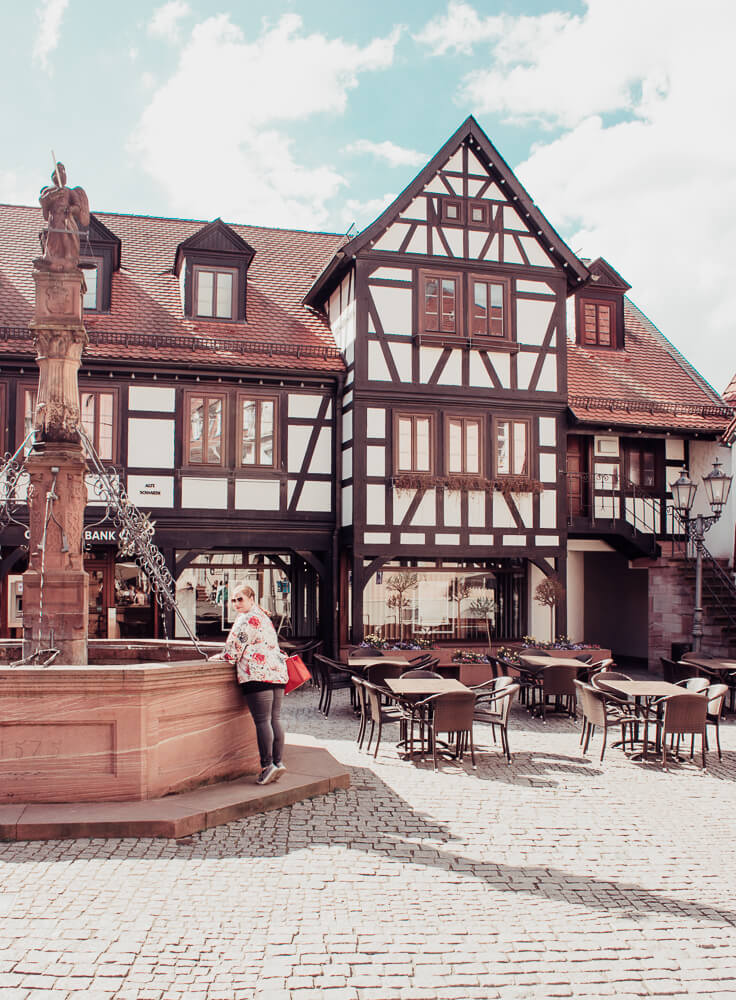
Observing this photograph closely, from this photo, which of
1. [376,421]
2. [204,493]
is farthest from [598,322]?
[204,493]

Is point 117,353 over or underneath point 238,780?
over

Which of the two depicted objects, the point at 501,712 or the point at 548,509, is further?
the point at 548,509

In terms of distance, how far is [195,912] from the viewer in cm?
532

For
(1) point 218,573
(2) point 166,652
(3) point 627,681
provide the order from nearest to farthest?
(2) point 166,652
(3) point 627,681
(1) point 218,573

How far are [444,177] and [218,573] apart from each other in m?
9.26

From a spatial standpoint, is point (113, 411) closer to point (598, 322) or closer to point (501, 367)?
point (501, 367)

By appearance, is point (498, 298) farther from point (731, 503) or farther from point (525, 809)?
point (525, 809)

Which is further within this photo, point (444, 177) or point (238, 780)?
point (444, 177)

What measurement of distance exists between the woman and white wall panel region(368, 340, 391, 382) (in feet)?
34.1

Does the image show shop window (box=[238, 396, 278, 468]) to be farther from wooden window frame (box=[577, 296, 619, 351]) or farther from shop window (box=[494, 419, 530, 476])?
wooden window frame (box=[577, 296, 619, 351])

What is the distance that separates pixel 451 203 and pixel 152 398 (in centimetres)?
706

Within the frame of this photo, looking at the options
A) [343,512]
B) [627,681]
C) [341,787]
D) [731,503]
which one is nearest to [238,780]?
[341,787]

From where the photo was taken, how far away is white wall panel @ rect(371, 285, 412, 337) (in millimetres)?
→ 17969

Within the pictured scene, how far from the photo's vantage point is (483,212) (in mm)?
18688
